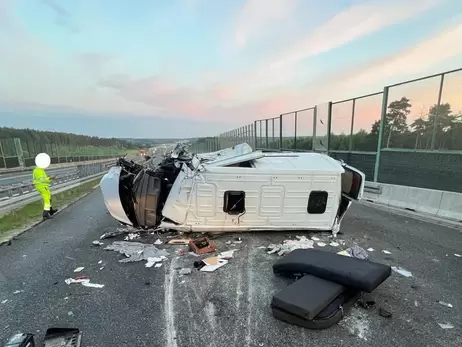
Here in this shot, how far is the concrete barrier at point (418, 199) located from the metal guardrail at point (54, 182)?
10831mm

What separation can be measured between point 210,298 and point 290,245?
193 cm

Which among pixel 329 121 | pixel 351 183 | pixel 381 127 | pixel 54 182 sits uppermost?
pixel 329 121

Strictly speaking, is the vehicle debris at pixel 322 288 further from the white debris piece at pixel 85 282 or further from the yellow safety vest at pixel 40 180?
the yellow safety vest at pixel 40 180

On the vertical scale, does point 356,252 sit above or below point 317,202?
below

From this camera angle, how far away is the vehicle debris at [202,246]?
4257 millimetres

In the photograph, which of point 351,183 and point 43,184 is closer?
point 351,183

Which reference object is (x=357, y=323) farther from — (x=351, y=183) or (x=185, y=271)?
(x=351, y=183)

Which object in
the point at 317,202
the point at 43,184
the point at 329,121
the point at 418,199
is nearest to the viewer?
the point at 317,202

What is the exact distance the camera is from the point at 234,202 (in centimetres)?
473

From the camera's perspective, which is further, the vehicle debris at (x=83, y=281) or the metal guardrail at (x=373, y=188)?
the metal guardrail at (x=373, y=188)

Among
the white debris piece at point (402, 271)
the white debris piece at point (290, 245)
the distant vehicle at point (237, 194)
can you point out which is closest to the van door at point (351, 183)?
the distant vehicle at point (237, 194)

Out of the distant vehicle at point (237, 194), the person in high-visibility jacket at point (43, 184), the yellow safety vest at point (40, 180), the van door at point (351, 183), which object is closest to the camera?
the distant vehicle at point (237, 194)

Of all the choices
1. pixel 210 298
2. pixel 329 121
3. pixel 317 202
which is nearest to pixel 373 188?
pixel 317 202

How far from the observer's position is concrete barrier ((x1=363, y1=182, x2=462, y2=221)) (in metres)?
5.49
